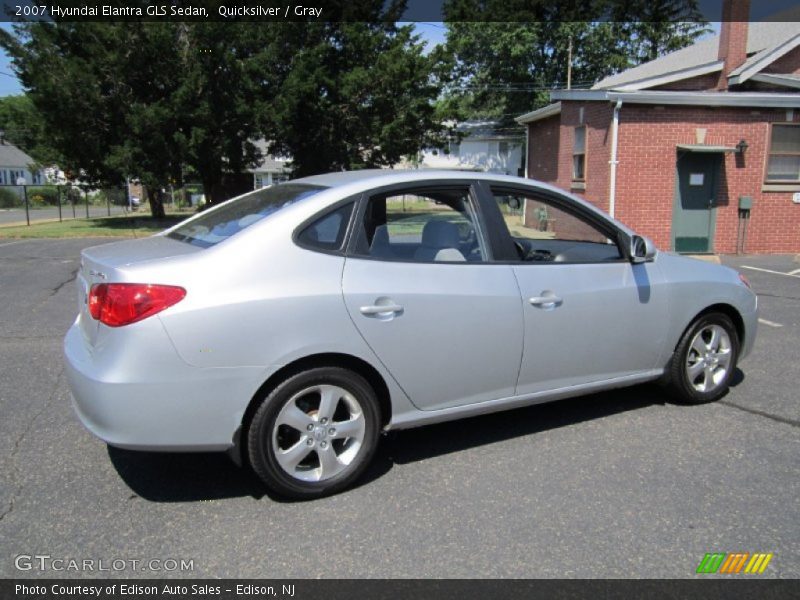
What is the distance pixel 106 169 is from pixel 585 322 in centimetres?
2432

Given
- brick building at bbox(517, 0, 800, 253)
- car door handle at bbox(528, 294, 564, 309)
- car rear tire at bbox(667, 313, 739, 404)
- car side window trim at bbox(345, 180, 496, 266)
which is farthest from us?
brick building at bbox(517, 0, 800, 253)

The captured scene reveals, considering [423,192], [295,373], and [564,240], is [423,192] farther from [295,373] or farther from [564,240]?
[564,240]

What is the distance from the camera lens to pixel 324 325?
328cm

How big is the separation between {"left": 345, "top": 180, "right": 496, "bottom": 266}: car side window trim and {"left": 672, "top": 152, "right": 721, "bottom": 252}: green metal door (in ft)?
40.8

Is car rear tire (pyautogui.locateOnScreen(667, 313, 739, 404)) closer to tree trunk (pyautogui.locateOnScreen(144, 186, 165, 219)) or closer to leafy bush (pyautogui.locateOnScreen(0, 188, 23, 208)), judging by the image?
tree trunk (pyautogui.locateOnScreen(144, 186, 165, 219))

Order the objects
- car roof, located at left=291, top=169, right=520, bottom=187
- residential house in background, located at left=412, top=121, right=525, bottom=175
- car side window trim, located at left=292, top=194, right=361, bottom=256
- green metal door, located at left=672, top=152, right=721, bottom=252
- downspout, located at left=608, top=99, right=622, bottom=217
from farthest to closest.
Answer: residential house in background, located at left=412, top=121, right=525, bottom=175
green metal door, located at left=672, top=152, right=721, bottom=252
downspout, located at left=608, top=99, right=622, bottom=217
car roof, located at left=291, top=169, right=520, bottom=187
car side window trim, located at left=292, top=194, right=361, bottom=256

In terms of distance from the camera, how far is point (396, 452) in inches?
159

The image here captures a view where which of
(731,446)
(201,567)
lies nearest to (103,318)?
(201,567)

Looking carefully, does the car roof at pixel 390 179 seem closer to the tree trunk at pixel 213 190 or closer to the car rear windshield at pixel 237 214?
the car rear windshield at pixel 237 214

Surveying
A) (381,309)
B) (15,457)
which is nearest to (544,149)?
(381,309)

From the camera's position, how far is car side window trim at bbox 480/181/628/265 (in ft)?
13.0

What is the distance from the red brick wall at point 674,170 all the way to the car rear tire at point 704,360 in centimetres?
1033

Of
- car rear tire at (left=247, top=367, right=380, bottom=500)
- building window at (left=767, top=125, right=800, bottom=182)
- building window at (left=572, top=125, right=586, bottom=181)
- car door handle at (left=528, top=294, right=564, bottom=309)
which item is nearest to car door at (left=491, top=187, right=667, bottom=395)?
car door handle at (left=528, top=294, right=564, bottom=309)
